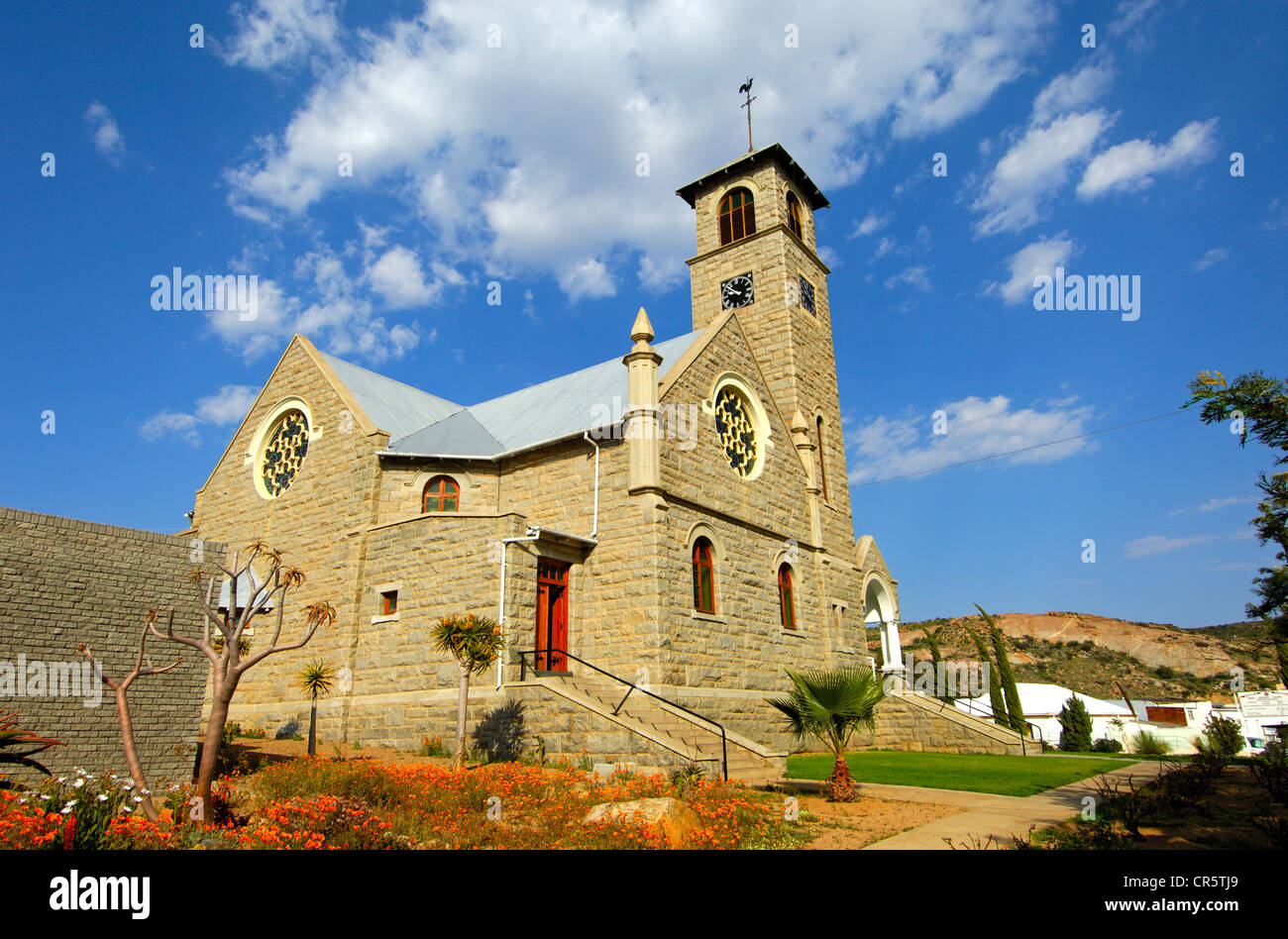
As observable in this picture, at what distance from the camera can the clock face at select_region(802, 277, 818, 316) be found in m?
29.2

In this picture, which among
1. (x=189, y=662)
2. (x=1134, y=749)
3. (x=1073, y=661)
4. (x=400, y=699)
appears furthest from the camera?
(x=1073, y=661)

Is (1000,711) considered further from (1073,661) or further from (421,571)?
(1073,661)

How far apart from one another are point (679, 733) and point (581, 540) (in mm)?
5432

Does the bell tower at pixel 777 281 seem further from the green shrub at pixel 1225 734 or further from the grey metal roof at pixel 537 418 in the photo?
the green shrub at pixel 1225 734

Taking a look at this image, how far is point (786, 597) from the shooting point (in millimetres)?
22953

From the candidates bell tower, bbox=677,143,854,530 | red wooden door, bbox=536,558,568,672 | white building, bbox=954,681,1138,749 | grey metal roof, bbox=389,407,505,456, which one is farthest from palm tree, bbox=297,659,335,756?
white building, bbox=954,681,1138,749

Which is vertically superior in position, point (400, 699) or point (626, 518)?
point (626, 518)

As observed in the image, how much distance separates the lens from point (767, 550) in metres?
22.1

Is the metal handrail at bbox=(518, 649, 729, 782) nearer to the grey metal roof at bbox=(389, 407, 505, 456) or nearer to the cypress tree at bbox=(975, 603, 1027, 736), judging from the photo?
the grey metal roof at bbox=(389, 407, 505, 456)

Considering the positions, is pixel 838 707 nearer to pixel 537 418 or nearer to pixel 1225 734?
pixel 537 418

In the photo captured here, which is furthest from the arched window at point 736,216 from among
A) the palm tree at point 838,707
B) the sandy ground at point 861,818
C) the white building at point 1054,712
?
the sandy ground at point 861,818

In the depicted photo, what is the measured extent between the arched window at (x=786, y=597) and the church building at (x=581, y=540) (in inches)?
3.4

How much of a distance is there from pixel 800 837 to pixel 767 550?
1333 centimetres
